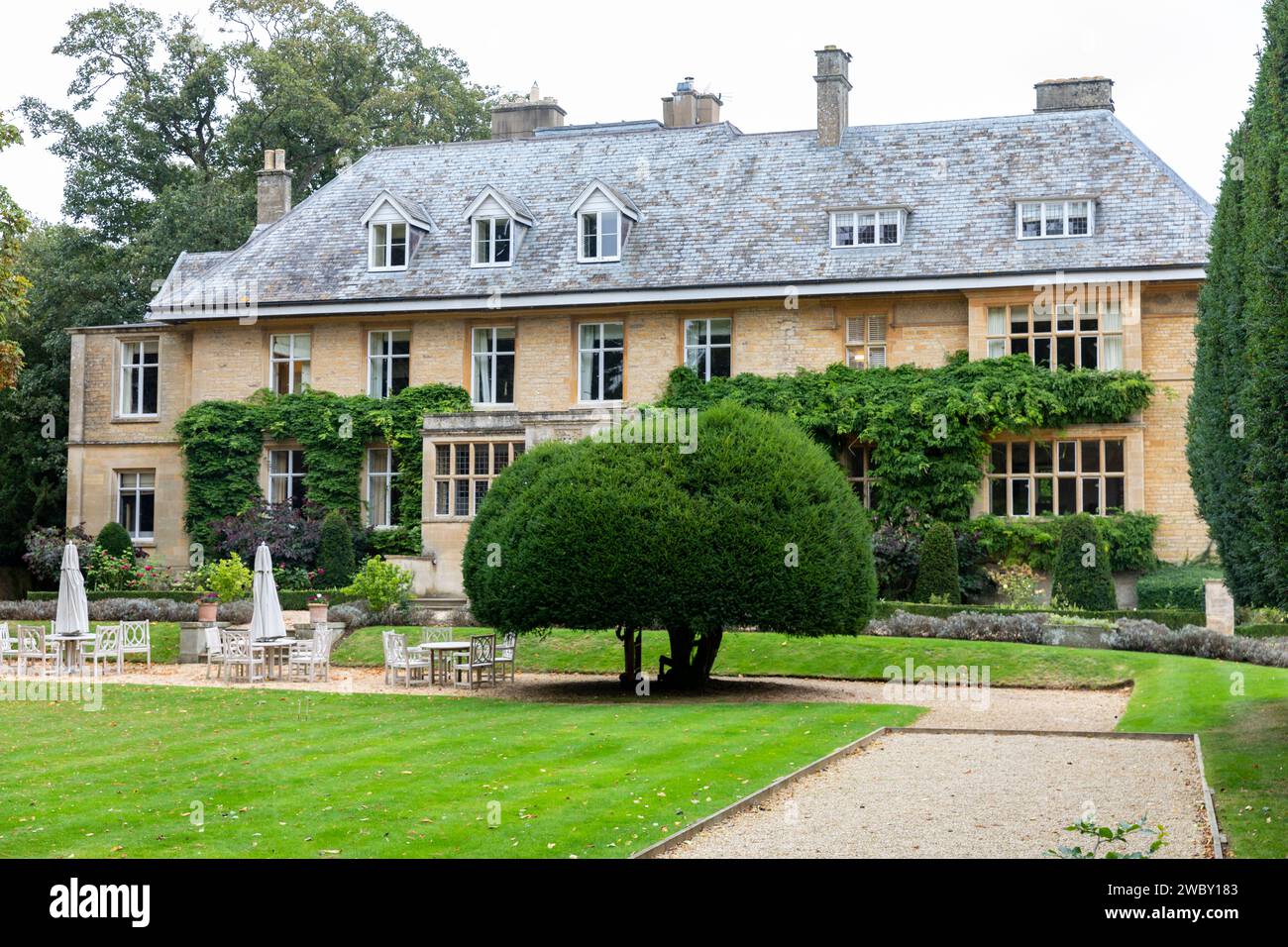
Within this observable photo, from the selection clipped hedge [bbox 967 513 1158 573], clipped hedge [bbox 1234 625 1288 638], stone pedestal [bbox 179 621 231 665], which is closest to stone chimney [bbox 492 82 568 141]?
clipped hedge [bbox 967 513 1158 573]

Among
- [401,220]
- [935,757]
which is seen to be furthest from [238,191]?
[935,757]

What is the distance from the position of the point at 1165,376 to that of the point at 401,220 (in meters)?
19.2

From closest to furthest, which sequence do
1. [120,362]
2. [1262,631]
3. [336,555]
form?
1. [1262,631]
2. [336,555]
3. [120,362]

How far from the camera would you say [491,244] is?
3750cm

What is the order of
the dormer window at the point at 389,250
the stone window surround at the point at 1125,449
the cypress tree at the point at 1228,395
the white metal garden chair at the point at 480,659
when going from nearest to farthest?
1. the cypress tree at the point at 1228,395
2. the white metal garden chair at the point at 480,659
3. the stone window surround at the point at 1125,449
4. the dormer window at the point at 389,250

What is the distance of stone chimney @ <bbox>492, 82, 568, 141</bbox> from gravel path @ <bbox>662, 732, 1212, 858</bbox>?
30.4 metres

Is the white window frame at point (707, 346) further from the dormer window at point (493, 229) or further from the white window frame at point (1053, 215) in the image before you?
the white window frame at point (1053, 215)

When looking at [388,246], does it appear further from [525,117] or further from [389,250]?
Answer: [525,117]

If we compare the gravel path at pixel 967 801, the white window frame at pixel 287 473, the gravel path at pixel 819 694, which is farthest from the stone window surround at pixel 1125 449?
the gravel path at pixel 967 801

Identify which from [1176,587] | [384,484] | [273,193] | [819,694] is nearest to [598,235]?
[384,484]

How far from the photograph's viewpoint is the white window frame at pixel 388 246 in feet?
125

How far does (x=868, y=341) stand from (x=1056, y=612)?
9.27 metres

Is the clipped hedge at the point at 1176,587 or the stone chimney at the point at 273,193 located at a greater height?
the stone chimney at the point at 273,193

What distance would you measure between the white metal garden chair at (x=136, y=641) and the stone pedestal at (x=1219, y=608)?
60.2ft
